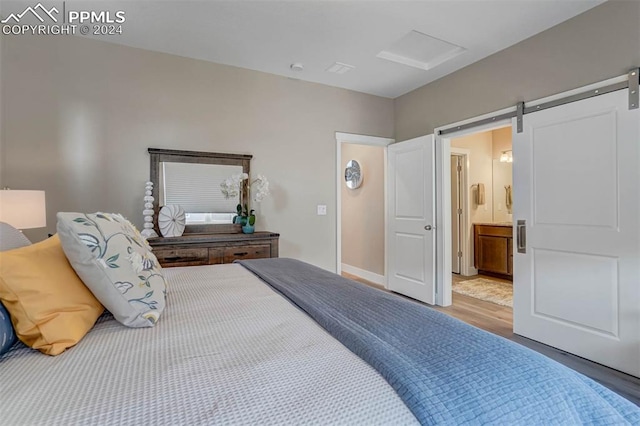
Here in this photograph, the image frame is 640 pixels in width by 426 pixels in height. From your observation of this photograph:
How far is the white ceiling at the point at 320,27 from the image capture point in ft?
7.53

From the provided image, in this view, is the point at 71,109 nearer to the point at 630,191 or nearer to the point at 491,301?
the point at 630,191

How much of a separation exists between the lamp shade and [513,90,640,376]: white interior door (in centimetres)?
375

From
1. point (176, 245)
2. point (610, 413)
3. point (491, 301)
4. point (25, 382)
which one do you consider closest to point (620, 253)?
point (491, 301)

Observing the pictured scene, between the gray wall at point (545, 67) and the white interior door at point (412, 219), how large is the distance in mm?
402

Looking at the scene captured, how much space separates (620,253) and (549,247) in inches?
17.7

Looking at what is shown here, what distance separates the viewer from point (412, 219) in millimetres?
3867

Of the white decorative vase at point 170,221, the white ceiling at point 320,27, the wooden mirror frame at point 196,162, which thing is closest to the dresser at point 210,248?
the white decorative vase at point 170,221

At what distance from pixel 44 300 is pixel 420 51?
11.2ft

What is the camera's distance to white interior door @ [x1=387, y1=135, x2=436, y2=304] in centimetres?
362

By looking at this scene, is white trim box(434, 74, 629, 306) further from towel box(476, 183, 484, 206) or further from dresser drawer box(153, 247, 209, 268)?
dresser drawer box(153, 247, 209, 268)

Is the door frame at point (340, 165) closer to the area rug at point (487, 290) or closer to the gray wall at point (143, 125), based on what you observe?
the gray wall at point (143, 125)

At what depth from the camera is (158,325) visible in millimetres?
989

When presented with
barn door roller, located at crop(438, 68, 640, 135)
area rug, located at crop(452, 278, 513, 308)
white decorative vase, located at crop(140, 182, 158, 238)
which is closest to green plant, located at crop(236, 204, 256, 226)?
white decorative vase, located at crop(140, 182, 158, 238)

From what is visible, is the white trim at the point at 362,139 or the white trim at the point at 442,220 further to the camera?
the white trim at the point at 362,139
